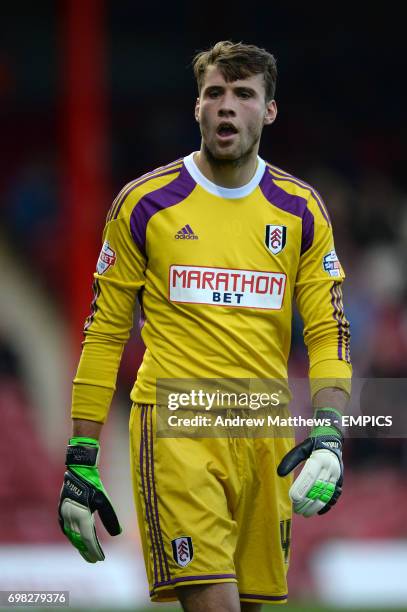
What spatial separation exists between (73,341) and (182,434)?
7.05m

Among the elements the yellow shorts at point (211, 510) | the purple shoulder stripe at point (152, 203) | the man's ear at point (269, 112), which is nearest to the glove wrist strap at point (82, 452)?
the yellow shorts at point (211, 510)

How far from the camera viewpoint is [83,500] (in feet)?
16.0

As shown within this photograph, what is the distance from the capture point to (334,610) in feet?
29.0

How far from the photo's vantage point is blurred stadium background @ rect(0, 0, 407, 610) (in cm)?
1017

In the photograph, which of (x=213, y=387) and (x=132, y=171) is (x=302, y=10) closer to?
(x=132, y=171)

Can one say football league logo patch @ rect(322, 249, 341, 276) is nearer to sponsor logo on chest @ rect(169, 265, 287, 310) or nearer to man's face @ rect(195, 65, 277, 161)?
sponsor logo on chest @ rect(169, 265, 287, 310)

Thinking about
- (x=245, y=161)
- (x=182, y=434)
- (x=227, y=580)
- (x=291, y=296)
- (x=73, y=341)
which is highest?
(x=73, y=341)

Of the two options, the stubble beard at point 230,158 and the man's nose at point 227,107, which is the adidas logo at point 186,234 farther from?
the man's nose at point 227,107

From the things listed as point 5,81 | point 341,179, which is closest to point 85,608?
point 341,179

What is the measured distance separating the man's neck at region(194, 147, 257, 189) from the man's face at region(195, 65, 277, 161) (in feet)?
0.14

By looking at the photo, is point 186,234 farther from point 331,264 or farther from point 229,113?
point 331,264

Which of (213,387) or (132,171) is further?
(132,171)

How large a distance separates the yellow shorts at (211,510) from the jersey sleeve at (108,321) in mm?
157

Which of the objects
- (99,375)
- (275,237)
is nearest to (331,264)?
(275,237)
